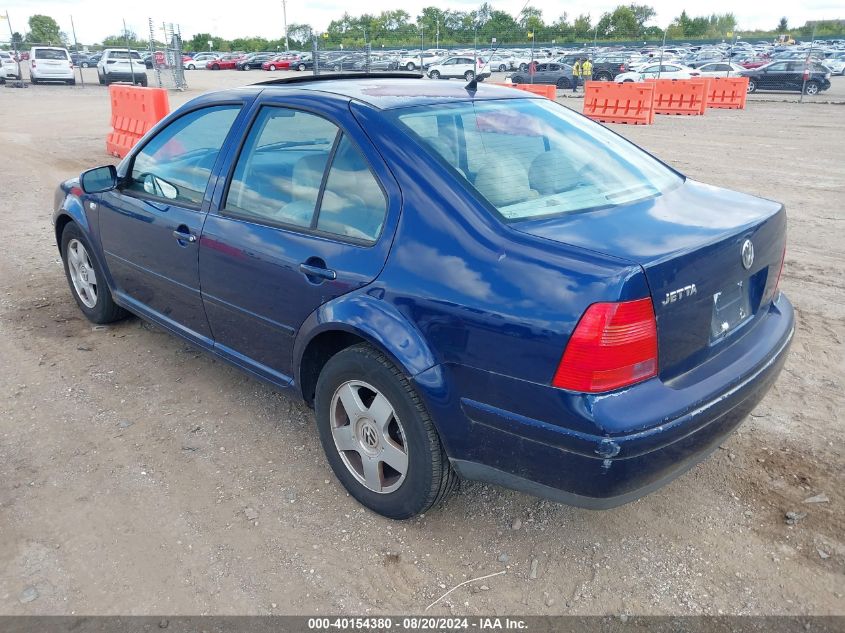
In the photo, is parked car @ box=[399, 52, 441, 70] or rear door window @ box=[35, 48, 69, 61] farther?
parked car @ box=[399, 52, 441, 70]

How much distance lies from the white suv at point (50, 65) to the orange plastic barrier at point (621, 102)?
24778 mm

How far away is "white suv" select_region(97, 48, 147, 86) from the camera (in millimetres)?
31062

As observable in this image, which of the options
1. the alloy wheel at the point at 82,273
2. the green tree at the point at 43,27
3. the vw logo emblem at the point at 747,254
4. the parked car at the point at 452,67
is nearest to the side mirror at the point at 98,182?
the alloy wheel at the point at 82,273

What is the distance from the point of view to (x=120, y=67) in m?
31.5

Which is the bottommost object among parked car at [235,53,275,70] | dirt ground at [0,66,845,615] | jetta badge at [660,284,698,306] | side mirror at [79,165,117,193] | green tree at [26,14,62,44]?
dirt ground at [0,66,845,615]

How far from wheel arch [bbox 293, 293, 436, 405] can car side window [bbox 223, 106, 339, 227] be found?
18.5 inches

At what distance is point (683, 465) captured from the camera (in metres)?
2.41

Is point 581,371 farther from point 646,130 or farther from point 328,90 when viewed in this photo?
point 646,130

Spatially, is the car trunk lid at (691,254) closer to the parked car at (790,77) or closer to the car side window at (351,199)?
the car side window at (351,199)

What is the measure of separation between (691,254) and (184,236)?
2.45 meters

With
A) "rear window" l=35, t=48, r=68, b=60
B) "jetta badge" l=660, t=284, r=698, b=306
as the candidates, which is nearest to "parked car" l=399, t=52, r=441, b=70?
"rear window" l=35, t=48, r=68, b=60

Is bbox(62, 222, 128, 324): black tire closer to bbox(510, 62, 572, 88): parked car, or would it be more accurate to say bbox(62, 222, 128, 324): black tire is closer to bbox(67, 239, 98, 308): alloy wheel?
bbox(67, 239, 98, 308): alloy wheel

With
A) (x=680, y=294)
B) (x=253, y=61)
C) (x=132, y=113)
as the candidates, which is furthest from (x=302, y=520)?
(x=253, y=61)

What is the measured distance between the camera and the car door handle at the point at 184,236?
3.46m
